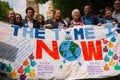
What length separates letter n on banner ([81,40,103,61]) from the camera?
1261 cm

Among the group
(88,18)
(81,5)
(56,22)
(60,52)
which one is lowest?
(60,52)

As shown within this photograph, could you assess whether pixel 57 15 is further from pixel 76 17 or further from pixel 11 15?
pixel 11 15

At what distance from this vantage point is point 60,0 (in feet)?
83.9

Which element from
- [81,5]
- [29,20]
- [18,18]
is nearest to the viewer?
[18,18]

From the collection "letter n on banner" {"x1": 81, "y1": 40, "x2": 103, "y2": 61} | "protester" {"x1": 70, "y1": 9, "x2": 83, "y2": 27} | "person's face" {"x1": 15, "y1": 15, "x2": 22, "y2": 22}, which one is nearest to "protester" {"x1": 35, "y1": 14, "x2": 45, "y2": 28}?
"person's face" {"x1": 15, "y1": 15, "x2": 22, "y2": 22}

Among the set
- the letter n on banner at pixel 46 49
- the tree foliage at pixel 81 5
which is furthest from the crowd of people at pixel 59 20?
the tree foliage at pixel 81 5

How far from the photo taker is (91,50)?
41.6 ft

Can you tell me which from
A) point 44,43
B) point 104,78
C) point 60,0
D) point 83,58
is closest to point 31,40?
point 44,43

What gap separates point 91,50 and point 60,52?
2.67 feet

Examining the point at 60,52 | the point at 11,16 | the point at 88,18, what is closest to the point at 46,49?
the point at 60,52

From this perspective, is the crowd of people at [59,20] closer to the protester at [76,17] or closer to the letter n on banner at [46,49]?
the protester at [76,17]

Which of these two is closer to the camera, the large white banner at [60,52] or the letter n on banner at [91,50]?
the large white banner at [60,52]

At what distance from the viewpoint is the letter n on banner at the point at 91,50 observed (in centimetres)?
1261

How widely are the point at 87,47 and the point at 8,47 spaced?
2.05 metres
